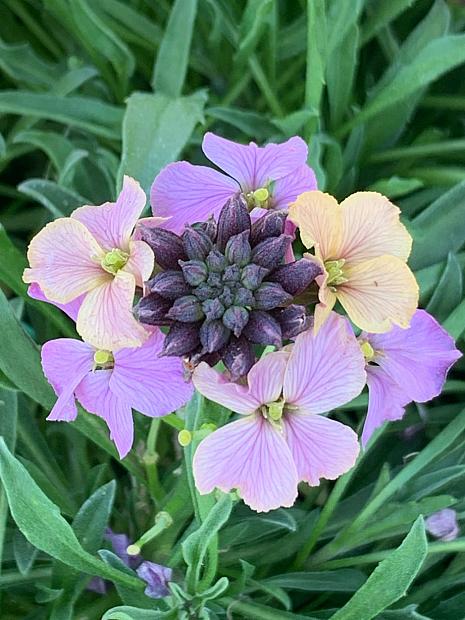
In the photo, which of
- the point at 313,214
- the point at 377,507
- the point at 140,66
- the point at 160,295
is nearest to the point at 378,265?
the point at 313,214

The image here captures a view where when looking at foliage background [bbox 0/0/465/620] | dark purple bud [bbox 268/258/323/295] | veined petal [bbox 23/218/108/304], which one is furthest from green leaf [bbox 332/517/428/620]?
veined petal [bbox 23/218/108/304]

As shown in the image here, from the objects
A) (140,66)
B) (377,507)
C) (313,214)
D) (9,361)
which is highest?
(313,214)

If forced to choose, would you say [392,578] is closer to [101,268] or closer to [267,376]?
[267,376]

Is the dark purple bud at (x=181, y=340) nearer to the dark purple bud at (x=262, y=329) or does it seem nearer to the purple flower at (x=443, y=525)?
the dark purple bud at (x=262, y=329)

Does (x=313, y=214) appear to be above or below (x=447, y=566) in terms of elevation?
above

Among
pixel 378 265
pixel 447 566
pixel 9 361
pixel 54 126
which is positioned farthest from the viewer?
pixel 54 126

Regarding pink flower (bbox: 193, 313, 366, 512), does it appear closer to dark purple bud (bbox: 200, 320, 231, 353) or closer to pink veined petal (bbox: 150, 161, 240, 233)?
dark purple bud (bbox: 200, 320, 231, 353)

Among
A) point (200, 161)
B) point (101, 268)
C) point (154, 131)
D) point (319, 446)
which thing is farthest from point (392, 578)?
point (200, 161)

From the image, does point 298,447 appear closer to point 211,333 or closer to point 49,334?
point 211,333
